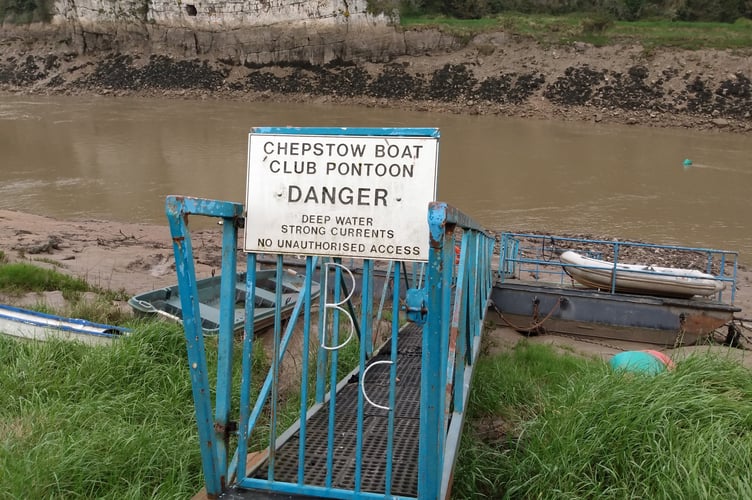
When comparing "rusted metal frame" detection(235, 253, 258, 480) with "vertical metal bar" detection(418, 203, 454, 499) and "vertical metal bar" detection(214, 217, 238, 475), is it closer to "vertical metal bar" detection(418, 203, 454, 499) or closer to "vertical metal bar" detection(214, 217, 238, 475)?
"vertical metal bar" detection(214, 217, 238, 475)

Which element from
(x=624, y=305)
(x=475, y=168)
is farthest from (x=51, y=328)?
(x=475, y=168)

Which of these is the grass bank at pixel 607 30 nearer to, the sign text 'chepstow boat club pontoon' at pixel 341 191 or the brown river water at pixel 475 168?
the brown river water at pixel 475 168

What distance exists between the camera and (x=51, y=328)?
215 inches

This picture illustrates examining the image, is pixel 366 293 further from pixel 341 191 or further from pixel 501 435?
pixel 501 435

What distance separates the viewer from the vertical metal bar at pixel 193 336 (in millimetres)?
2510

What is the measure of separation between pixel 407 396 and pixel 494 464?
721 millimetres

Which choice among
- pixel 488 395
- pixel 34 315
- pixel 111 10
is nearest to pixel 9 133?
pixel 111 10

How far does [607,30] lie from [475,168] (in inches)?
866

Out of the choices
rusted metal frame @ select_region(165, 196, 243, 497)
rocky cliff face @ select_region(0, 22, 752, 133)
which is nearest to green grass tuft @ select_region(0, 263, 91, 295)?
rusted metal frame @ select_region(165, 196, 243, 497)

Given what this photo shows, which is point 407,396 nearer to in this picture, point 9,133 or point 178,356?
point 178,356

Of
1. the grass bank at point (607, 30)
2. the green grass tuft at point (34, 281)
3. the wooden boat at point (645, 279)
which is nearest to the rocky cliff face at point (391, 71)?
the grass bank at point (607, 30)

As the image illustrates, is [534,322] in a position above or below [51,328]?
below

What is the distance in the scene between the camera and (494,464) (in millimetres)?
3676

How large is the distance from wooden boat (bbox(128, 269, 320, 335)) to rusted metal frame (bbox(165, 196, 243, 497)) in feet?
11.1
